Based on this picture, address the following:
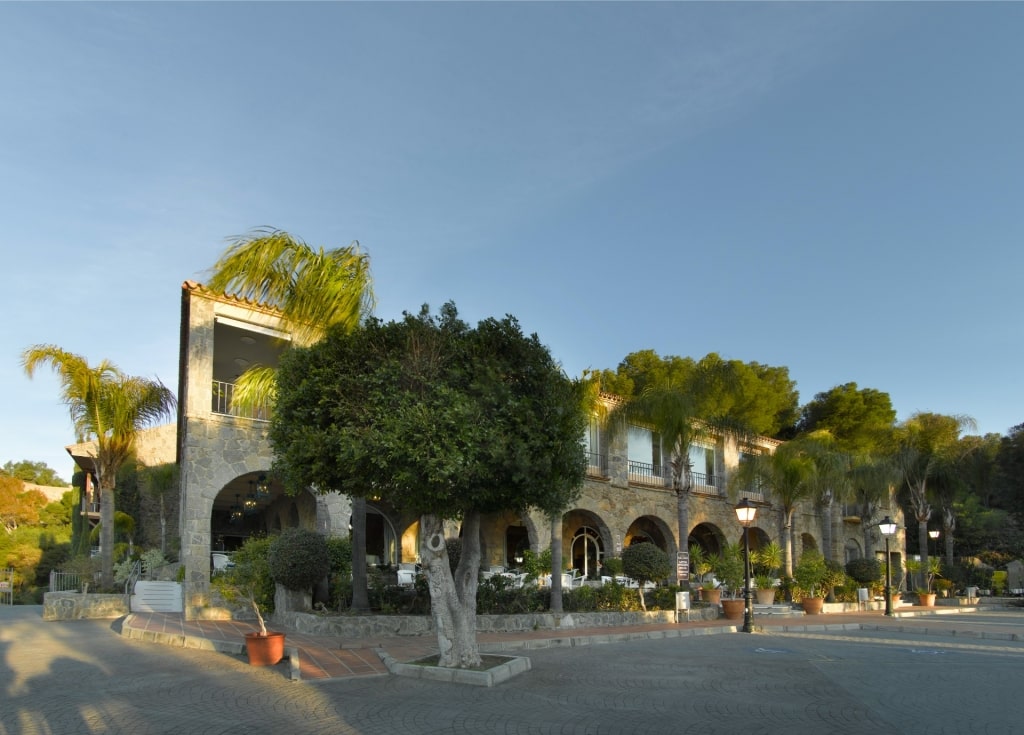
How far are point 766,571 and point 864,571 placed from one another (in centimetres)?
418

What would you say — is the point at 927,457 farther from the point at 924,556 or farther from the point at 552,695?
the point at 552,695

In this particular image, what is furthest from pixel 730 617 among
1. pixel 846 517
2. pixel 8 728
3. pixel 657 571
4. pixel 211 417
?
pixel 846 517

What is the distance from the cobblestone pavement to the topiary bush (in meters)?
2.47

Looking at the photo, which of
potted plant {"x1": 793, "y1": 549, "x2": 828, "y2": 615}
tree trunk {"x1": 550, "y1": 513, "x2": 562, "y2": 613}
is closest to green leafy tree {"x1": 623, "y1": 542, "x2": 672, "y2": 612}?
tree trunk {"x1": 550, "y1": 513, "x2": 562, "y2": 613}

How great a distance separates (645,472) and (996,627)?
37.5 feet

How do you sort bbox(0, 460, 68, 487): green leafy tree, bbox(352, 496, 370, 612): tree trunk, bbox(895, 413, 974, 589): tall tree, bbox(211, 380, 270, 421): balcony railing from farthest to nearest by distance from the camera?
1. bbox(0, 460, 68, 487): green leafy tree
2. bbox(895, 413, 974, 589): tall tree
3. bbox(211, 380, 270, 421): balcony railing
4. bbox(352, 496, 370, 612): tree trunk

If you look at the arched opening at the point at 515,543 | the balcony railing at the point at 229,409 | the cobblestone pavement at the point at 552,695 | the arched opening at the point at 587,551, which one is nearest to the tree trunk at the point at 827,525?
the arched opening at the point at 587,551

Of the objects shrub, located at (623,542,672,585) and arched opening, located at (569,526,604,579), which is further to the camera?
arched opening, located at (569,526,604,579)

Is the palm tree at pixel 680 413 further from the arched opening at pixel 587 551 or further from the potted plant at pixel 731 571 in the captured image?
the arched opening at pixel 587 551

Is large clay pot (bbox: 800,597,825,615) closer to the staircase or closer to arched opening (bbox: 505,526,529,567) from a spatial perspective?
arched opening (bbox: 505,526,529,567)

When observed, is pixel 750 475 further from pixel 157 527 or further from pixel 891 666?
pixel 157 527

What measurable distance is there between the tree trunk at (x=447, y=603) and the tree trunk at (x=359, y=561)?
4.69 m

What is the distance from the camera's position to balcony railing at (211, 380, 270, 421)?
62.3 ft

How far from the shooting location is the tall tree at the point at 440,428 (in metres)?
9.53
